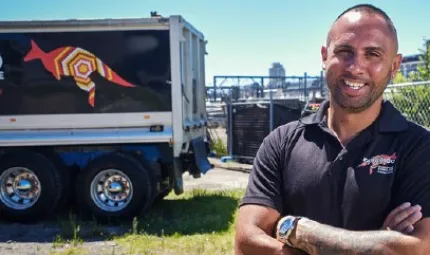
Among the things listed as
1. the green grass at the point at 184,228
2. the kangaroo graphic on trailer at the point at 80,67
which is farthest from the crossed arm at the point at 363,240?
the kangaroo graphic on trailer at the point at 80,67

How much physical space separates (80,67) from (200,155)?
8.19ft

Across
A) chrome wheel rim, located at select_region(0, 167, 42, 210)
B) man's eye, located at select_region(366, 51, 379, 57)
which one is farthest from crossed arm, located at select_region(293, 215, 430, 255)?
chrome wheel rim, located at select_region(0, 167, 42, 210)

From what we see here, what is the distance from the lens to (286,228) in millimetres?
2225

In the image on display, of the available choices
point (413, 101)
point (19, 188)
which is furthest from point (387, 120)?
point (19, 188)

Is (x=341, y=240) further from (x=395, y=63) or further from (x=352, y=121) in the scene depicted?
(x=395, y=63)

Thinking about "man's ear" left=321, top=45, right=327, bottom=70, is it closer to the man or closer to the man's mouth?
the man

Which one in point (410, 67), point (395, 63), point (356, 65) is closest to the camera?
point (356, 65)

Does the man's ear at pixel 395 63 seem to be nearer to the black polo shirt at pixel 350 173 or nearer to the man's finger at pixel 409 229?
the black polo shirt at pixel 350 173

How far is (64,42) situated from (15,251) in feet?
9.93

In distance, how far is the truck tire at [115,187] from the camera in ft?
23.6

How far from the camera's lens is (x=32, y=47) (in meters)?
7.33

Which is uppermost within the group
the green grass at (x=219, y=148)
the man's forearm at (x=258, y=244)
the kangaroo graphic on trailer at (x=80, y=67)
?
the kangaroo graphic on trailer at (x=80, y=67)

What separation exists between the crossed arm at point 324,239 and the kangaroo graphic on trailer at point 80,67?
521cm

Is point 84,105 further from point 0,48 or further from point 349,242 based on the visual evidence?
point 349,242
